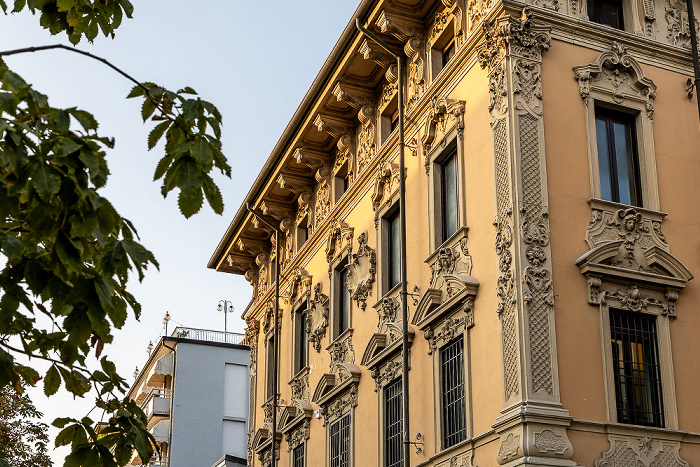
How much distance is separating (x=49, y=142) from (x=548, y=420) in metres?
11.6

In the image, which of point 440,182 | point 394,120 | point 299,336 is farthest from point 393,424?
point 299,336

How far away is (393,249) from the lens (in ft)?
80.5

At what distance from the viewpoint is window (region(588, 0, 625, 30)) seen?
20594 mm

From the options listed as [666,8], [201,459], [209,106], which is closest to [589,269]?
[666,8]

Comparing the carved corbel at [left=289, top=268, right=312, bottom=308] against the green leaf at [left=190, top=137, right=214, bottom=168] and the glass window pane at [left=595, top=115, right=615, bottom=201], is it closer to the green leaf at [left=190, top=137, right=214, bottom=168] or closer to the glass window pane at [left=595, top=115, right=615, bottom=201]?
the glass window pane at [left=595, top=115, right=615, bottom=201]

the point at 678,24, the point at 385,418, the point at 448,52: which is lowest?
the point at 385,418

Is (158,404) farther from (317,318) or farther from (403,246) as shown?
(403,246)

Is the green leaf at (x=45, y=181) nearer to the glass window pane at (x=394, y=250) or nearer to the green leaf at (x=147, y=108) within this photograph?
the green leaf at (x=147, y=108)

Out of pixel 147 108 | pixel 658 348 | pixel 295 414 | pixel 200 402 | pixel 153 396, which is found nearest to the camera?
pixel 147 108

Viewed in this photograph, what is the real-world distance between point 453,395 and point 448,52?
7632 millimetres

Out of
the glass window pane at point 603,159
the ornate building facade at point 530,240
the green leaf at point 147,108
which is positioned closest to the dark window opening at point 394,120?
the ornate building facade at point 530,240

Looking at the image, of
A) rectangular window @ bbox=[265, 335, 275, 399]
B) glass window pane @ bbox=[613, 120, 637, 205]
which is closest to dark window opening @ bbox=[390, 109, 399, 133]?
glass window pane @ bbox=[613, 120, 637, 205]

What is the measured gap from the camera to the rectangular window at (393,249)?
24.0 m

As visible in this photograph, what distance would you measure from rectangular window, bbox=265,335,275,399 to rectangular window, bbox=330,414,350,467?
675cm
